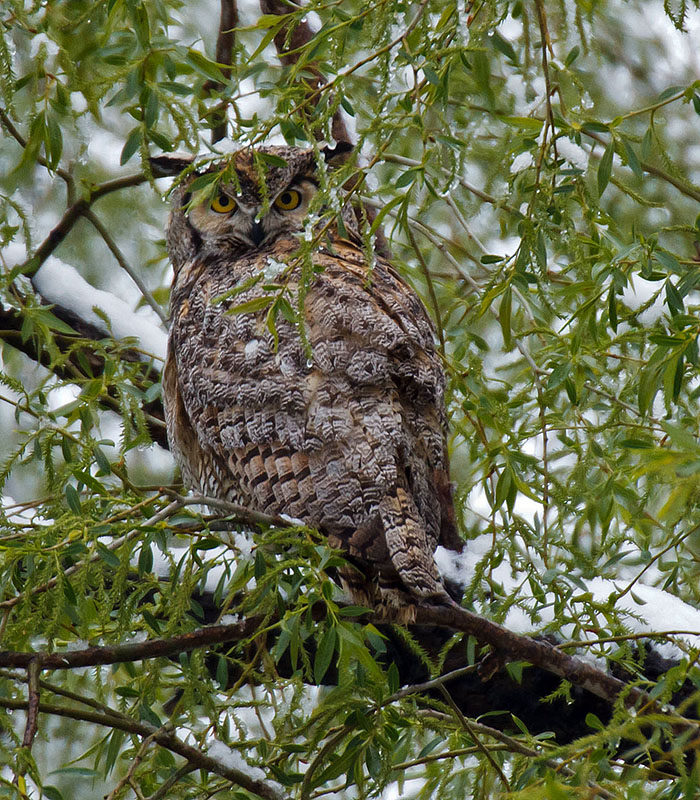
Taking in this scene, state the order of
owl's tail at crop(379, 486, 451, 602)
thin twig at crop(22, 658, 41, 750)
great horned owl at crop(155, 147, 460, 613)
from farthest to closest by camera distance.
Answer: great horned owl at crop(155, 147, 460, 613) < owl's tail at crop(379, 486, 451, 602) < thin twig at crop(22, 658, 41, 750)

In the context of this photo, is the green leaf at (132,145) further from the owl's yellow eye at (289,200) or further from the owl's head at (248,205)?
the owl's yellow eye at (289,200)

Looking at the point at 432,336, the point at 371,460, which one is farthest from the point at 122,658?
the point at 432,336

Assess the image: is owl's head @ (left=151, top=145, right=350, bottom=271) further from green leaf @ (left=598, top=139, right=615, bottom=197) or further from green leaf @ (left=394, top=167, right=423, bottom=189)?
green leaf @ (left=598, top=139, right=615, bottom=197)

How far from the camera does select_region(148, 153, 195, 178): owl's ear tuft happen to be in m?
2.61

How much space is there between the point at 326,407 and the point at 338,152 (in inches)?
35.2

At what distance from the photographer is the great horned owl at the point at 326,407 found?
1.82 m

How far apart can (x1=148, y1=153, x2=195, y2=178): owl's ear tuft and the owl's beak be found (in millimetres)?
276

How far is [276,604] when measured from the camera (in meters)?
1.55

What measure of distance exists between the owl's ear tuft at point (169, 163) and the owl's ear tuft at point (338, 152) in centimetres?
Result: 37

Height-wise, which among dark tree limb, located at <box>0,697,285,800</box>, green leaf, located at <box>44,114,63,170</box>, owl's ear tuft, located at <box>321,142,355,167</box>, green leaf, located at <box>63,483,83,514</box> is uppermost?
owl's ear tuft, located at <box>321,142,355,167</box>

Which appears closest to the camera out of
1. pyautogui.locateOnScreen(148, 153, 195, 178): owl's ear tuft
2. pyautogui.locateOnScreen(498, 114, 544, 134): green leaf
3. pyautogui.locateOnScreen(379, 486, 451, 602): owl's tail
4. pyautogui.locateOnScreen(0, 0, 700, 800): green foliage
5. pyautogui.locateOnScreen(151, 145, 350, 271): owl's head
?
pyautogui.locateOnScreen(0, 0, 700, 800): green foliage

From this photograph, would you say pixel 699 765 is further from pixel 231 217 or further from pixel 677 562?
pixel 231 217

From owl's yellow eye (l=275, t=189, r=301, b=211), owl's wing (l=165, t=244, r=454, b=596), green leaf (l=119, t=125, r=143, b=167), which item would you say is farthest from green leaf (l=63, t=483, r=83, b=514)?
owl's yellow eye (l=275, t=189, r=301, b=211)

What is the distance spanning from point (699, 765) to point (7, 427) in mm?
3135
